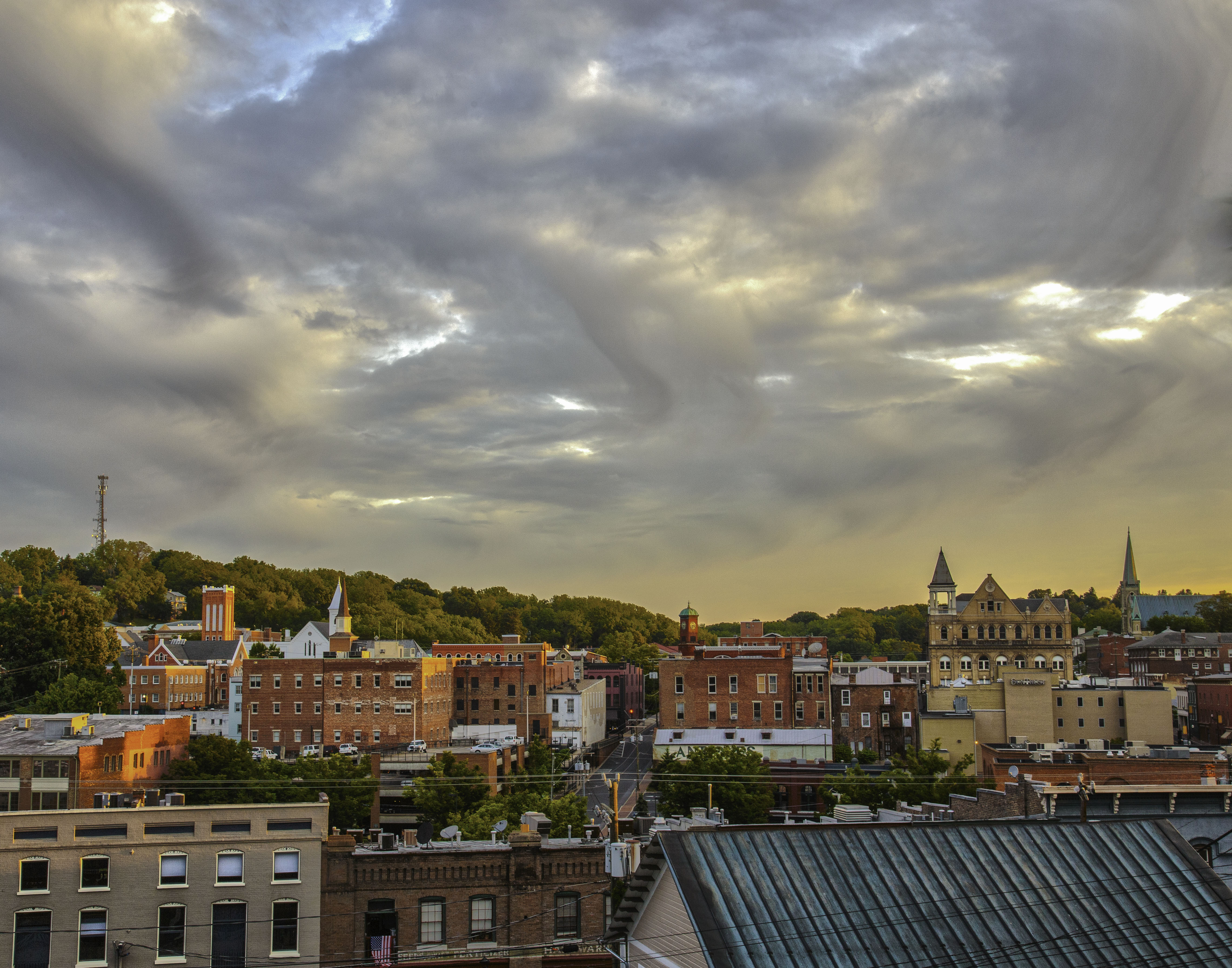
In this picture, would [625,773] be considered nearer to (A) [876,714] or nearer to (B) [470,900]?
(A) [876,714]

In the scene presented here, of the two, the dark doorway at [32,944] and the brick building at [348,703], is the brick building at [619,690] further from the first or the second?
the dark doorway at [32,944]

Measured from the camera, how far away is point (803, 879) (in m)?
19.8

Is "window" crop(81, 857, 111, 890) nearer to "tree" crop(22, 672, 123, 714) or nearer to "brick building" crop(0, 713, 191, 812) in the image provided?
"brick building" crop(0, 713, 191, 812)

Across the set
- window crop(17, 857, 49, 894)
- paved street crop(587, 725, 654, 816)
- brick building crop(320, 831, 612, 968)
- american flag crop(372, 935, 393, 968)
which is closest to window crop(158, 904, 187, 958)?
window crop(17, 857, 49, 894)

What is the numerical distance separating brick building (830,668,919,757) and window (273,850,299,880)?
218 feet

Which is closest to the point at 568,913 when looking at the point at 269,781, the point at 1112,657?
the point at 269,781

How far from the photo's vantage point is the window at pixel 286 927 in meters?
33.7

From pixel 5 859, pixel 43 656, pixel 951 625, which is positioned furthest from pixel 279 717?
pixel 951 625

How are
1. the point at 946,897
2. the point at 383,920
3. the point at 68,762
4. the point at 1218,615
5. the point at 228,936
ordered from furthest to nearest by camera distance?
1. the point at 1218,615
2. the point at 68,762
3. the point at 383,920
4. the point at 228,936
5. the point at 946,897

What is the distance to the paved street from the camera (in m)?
77.2

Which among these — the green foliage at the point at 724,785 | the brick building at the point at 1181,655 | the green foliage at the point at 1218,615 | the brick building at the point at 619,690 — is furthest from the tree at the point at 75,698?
the green foliage at the point at 1218,615

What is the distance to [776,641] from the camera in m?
135

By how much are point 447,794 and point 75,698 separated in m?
47.0

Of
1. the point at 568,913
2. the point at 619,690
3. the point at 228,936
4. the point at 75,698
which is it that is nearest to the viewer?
the point at 228,936
